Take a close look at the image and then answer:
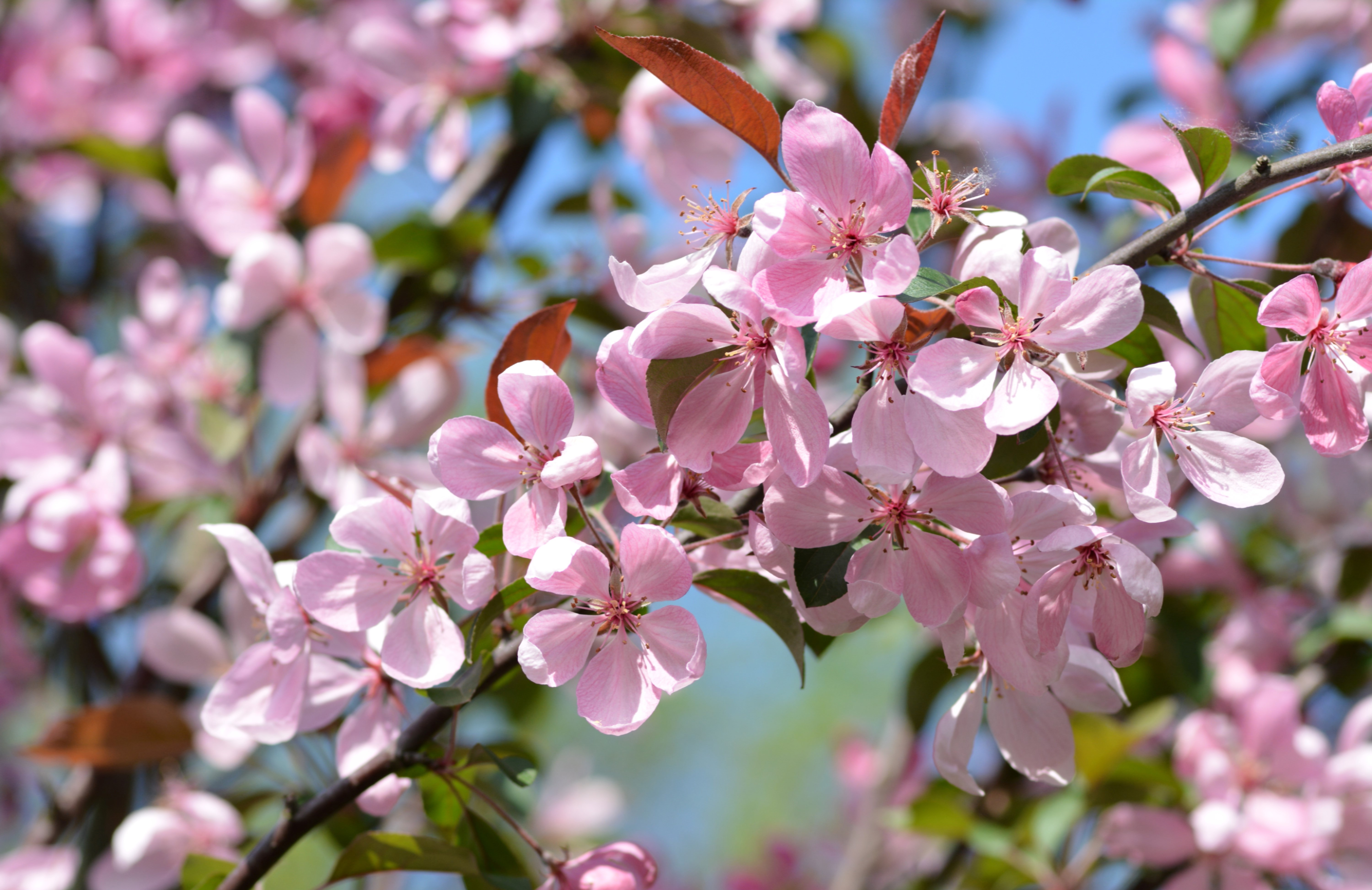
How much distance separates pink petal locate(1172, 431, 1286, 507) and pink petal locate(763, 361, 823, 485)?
0.19 metres

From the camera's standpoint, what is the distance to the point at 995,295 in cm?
56

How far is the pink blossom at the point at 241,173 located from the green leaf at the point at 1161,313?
1.21 metres

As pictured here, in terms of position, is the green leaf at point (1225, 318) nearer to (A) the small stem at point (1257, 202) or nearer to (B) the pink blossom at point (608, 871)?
(A) the small stem at point (1257, 202)

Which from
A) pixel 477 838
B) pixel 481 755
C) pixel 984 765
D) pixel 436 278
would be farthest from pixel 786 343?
pixel 984 765

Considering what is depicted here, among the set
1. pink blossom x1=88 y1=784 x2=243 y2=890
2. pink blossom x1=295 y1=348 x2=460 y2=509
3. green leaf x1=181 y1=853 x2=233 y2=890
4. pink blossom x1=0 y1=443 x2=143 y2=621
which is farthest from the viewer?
pink blossom x1=295 y1=348 x2=460 y2=509

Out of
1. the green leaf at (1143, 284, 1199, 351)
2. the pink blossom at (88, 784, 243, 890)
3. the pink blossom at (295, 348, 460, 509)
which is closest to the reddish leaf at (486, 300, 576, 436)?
the green leaf at (1143, 284, 1199, 351)

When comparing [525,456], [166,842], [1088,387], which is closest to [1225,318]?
[1088,387]

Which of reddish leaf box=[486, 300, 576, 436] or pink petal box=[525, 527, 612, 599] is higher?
reddish leaf box=[486, 300, 576, 436]

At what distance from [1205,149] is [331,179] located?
1204mm

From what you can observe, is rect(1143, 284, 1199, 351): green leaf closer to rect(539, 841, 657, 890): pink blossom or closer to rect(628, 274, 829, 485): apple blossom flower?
Answer: rect(628, 274, 829, 485): apple blossom flower

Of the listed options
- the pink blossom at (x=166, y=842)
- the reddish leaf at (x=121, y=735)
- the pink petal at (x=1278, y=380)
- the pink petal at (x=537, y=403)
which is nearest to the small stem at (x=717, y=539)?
the pink petal at (x=537, y=403)

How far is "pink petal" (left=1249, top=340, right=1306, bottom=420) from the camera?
578 mm

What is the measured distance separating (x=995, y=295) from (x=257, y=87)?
8.09 ft

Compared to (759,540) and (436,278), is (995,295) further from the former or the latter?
(436,278)
